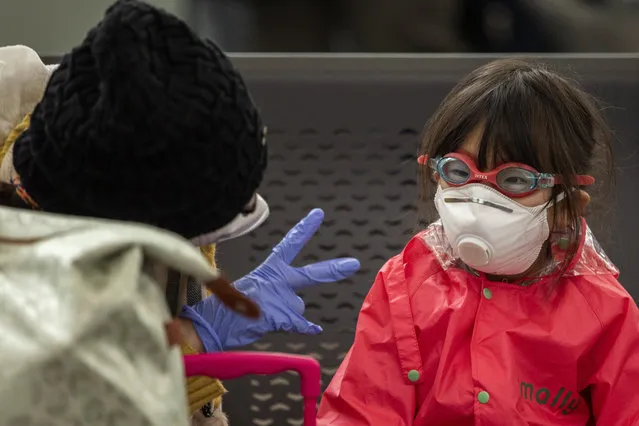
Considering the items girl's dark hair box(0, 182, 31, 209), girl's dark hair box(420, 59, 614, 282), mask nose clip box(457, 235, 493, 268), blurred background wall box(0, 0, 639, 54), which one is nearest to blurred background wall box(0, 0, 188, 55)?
blurred background wall box(0, 0, 639, 54)

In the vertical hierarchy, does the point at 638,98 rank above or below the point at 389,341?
above

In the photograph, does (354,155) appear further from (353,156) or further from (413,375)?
(413,375)

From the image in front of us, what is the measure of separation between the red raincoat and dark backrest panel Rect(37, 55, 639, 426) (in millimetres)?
268

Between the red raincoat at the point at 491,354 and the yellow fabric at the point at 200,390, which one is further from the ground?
the yellow fabric at the point at 200,390

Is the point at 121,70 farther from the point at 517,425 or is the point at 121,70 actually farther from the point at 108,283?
the point at 517,425

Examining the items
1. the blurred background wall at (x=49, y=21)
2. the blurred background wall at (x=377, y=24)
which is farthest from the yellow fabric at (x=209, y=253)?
the blurred background wall at (x=377, y=24)

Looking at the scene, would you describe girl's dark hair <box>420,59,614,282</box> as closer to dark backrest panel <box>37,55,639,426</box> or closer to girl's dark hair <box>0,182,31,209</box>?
dark backrest panel <box>37,55,639,426</box>

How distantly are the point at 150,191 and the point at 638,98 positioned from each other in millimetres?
1036

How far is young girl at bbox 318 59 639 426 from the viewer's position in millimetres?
1183

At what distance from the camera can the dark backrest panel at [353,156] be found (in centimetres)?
155

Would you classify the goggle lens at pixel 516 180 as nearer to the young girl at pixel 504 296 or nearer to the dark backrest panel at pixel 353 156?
the young girl at pixel 504 296

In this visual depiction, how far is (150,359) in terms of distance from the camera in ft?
2.19

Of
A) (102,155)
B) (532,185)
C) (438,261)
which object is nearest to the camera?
(102,155)

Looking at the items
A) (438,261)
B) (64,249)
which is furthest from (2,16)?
(64,249)
